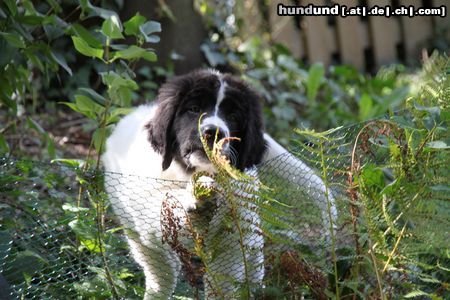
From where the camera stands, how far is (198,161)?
3.06 meters

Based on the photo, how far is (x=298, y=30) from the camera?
8.59 meters

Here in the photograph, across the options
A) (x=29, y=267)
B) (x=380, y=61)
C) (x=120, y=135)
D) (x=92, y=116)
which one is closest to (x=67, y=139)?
(x=120, y=135)

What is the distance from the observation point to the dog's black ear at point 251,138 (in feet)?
10.5

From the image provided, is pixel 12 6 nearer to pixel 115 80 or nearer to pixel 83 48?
pixel 83 48

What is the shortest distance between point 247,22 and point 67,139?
3.27m

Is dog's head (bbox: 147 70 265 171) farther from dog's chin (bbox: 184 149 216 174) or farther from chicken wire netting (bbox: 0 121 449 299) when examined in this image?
chicken wire netting (bbox: 0 121 449 299)

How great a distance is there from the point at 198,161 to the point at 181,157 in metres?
0.14

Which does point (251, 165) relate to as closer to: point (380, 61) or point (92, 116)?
point (92, 116)

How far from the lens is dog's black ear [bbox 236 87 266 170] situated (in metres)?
3.21

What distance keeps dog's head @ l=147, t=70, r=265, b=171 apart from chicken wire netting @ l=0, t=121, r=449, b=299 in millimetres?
179

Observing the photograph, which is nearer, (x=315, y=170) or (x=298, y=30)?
(x=315, y=170)

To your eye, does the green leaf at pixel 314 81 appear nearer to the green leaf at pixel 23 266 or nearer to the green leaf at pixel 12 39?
the green leaf at pixel 12 39

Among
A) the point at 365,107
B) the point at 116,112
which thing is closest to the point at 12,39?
the point at 116,112

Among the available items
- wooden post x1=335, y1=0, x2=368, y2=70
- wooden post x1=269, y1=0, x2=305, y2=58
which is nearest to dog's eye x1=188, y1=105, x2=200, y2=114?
wooden post x1=269, y1=0, x2=305, y2=58
